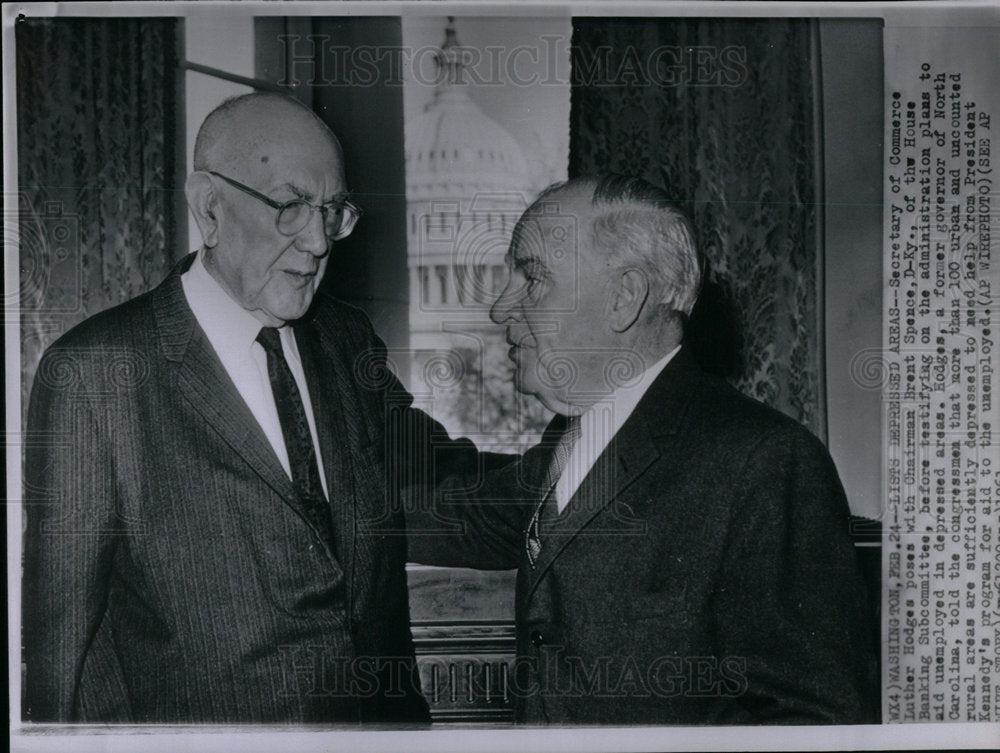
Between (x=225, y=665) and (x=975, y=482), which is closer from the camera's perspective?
(x=225, y=665)

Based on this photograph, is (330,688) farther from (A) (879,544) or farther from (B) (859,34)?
(B) (859,34)

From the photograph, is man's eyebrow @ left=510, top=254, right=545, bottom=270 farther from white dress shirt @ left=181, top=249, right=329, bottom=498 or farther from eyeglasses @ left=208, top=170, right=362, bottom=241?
white dress shirt @ left=181, top=249, right=329, bottom=498

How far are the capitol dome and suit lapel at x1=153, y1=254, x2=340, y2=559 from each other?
1.97 feet

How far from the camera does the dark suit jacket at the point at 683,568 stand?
8.00 ft

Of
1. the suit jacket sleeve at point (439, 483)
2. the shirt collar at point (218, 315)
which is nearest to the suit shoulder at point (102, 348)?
the shirt collar at point (218, 315)

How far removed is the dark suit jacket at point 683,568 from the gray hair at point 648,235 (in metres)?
0.16

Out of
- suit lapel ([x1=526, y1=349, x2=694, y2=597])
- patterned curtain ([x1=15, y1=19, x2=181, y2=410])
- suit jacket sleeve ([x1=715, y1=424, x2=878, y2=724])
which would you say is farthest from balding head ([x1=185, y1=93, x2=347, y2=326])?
suit jacket sleeve ([x1=715, y1=424, x2=878, y2=724])

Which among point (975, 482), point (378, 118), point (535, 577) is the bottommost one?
point (535, 577)

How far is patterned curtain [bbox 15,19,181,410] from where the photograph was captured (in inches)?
97.9

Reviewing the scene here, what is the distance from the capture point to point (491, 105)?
99.3 inches

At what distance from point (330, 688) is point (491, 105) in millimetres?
1427

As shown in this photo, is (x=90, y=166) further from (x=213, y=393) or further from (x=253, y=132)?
(x=213, y=393)

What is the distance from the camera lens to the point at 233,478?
2428 millimetres

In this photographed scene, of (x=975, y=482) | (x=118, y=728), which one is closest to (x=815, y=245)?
(x=975, y=482)
